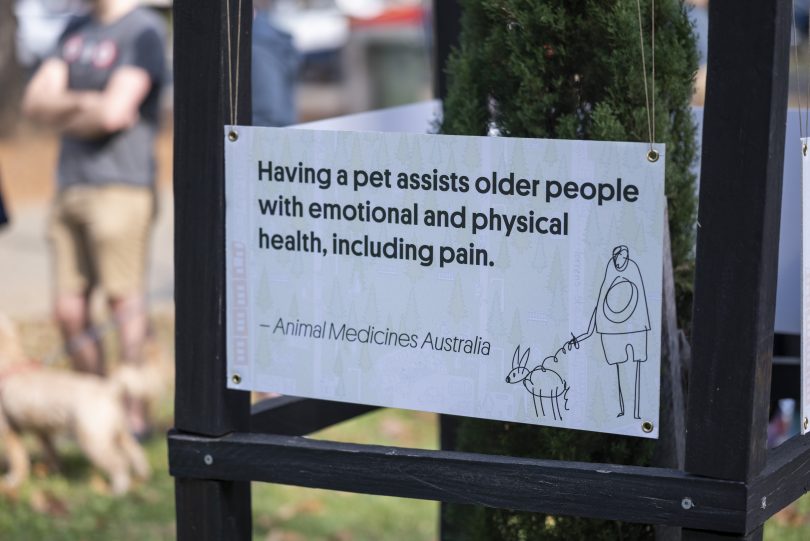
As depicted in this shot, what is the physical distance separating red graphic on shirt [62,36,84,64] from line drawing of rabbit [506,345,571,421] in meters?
3.69

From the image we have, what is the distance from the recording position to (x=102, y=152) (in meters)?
5.16

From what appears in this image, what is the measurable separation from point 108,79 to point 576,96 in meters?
3.29

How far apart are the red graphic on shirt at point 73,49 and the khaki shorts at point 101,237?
578 mm

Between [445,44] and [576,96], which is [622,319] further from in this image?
[445,44]

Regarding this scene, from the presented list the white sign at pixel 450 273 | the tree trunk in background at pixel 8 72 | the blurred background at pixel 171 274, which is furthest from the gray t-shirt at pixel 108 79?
the tree trunk in background at pixel 8 72

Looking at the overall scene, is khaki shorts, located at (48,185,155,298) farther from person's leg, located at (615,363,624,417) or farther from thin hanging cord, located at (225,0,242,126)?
person's leg, located at (615,363,624,417)

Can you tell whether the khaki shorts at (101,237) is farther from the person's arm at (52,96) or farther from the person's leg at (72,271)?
the person's arm at (52,96)

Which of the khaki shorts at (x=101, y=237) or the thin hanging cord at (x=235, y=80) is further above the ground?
the thin hanging cord at (x=235, y=80)

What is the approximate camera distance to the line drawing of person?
6.27ft

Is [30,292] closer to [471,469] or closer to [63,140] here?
[63,140]

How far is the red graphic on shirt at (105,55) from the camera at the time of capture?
5047 millimetres

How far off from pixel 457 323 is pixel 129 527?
2.93 metres

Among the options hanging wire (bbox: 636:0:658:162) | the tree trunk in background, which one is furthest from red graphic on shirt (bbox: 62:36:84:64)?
the tree trunk in background

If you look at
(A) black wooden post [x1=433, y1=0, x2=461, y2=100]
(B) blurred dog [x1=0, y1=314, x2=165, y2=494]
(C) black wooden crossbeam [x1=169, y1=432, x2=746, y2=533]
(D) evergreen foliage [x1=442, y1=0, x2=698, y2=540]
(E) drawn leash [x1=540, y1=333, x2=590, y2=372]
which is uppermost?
(A) black wooden post [x1=433, y1=0, x2=461, y2=100]
